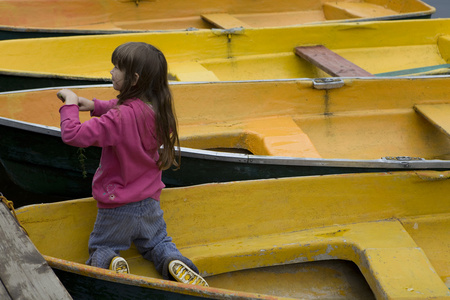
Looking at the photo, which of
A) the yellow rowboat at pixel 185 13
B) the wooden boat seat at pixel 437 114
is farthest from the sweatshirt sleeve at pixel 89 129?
the yellow rowboat at pixel 185 13

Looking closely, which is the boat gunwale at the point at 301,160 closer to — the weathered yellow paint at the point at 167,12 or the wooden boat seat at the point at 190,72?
the wooden boat seat at the point at 190,72

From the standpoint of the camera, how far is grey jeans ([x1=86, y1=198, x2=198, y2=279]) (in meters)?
2.28

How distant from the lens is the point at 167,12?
6.18 m

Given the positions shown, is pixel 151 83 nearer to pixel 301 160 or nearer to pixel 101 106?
pixel 101 106

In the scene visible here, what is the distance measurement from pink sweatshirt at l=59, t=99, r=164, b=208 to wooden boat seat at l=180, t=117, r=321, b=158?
3.81 feet

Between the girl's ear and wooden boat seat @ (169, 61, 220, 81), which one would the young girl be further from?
wooden boat seat @ (169, 61, 220, 81)

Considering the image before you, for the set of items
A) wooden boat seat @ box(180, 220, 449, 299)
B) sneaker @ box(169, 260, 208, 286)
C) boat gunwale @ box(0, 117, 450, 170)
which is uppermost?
boat gunwale @ box(0, 117, 450, 170)

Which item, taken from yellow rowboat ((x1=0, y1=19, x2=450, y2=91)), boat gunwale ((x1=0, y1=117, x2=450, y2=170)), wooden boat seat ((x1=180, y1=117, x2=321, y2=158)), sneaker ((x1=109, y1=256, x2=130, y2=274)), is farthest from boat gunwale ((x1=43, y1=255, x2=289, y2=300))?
yellow rowboat ((x1=0, y1=19, x2=450, y2=91))

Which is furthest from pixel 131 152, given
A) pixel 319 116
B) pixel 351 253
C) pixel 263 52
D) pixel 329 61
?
pixel 263 52

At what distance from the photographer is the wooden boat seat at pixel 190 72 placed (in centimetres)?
430

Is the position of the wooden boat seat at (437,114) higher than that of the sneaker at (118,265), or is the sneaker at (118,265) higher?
the wooden boat seat at (437,114)

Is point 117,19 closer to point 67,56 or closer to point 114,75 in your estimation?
point 67,56

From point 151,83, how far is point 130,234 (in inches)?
25.3

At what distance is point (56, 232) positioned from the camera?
2477 millimetres
